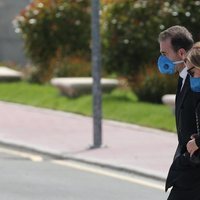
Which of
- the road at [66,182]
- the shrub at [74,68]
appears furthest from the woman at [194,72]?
the shrub at [74,68]

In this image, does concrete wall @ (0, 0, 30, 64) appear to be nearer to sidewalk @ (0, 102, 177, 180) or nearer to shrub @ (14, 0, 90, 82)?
shrub @ (14, 0, 90, 82)

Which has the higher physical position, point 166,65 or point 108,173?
point 166,65

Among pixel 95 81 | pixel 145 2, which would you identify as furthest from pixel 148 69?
pixel 95 81

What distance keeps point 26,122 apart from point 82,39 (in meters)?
7.27

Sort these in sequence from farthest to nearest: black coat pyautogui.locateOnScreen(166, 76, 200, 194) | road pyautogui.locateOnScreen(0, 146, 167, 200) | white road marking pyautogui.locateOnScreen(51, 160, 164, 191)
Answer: white road marking pyautogui.locateOnScreen(51, 160, 164, 191) → road pyautogui.locateOnScreen(0, 146, 167, 200) → black coat pyautogui.locateOnScreen(166, 76, 200, 194)

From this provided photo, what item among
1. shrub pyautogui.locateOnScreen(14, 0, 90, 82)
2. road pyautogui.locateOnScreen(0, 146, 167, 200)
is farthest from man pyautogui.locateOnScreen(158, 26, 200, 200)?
shrub pyautogui.locateOnScreen(14, 0, 90, 82)

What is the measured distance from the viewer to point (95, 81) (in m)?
12.8

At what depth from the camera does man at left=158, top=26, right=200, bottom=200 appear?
545 centimetres

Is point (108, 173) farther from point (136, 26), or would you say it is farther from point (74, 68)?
point (74, 68)

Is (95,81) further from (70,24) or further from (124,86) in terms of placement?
(70,24)

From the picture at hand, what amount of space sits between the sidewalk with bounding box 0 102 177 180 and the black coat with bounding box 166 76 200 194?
15.2ft

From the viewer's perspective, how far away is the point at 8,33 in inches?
1206

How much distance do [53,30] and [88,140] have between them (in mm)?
9597

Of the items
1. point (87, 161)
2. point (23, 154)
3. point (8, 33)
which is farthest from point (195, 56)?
point (8, 33)
